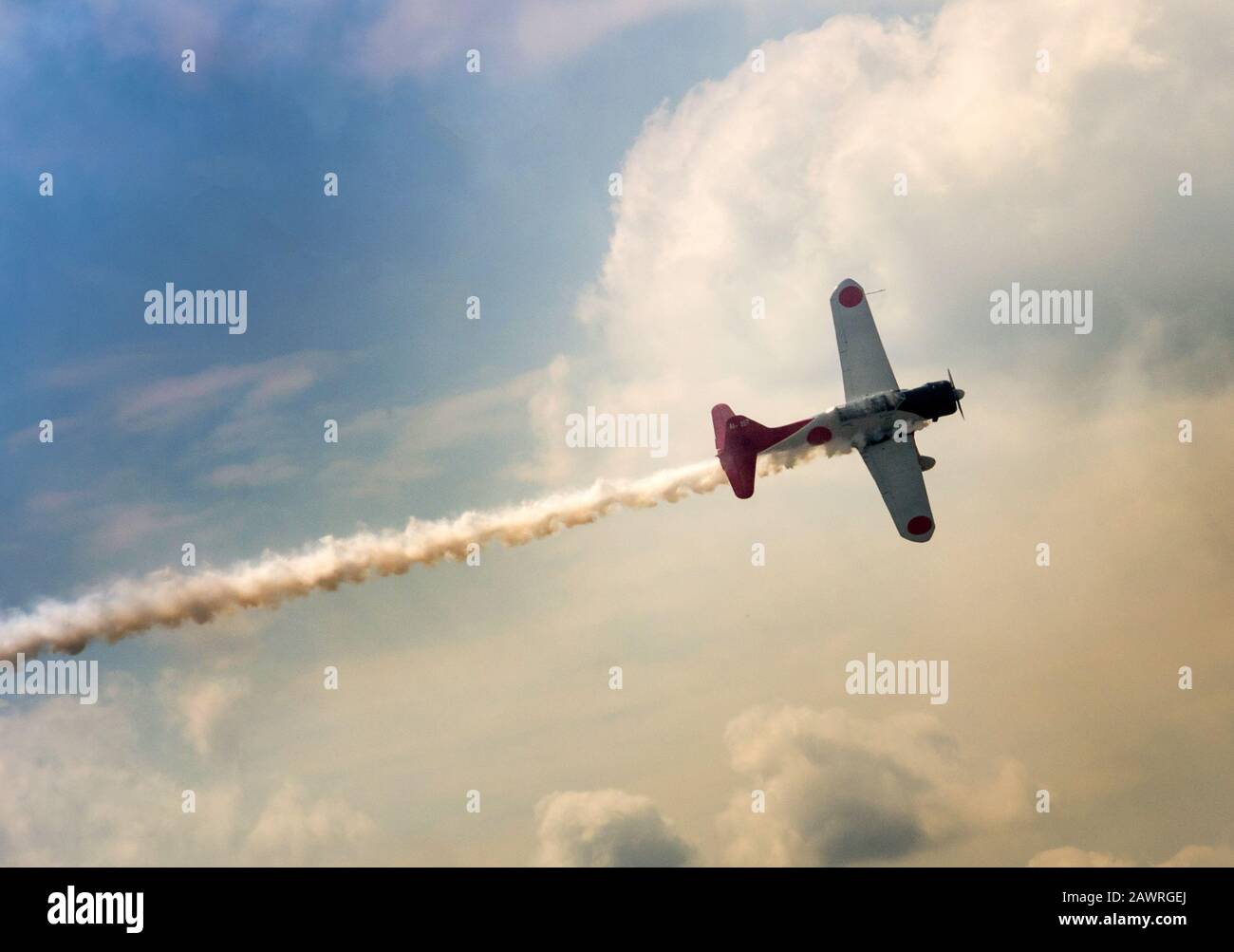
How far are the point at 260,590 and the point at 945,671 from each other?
36717mm

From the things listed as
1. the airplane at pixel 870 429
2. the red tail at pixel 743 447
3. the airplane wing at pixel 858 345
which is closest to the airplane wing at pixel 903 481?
the airplane at pixel 870 429

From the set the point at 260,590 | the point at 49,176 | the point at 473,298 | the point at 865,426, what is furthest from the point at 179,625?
the point at 865,426

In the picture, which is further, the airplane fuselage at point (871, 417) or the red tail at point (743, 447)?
the red tail at point (743, 447)

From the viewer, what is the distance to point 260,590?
7881 cm

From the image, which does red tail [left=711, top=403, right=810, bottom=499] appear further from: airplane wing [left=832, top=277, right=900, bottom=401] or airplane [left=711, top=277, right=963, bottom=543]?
airplane wing [left=832, top=277, right=900, bottom=401]

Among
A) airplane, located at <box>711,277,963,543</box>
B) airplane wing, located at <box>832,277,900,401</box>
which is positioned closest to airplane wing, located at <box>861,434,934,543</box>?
airplane, located at <box>711,277,963,543</box>

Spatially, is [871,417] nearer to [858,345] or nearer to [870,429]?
[870,429]

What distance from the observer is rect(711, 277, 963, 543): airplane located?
72.2 metres

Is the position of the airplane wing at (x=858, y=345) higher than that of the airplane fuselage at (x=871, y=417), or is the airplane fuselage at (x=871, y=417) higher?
the airplane wing at (x=858, y=345)

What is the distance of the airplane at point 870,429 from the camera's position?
237 ft

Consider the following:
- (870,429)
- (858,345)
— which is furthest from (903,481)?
(858,345)

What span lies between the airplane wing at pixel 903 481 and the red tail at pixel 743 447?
4515 millimetres

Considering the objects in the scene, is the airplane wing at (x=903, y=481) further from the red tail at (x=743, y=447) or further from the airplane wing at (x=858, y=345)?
the red tail at (x=743, y=447)
